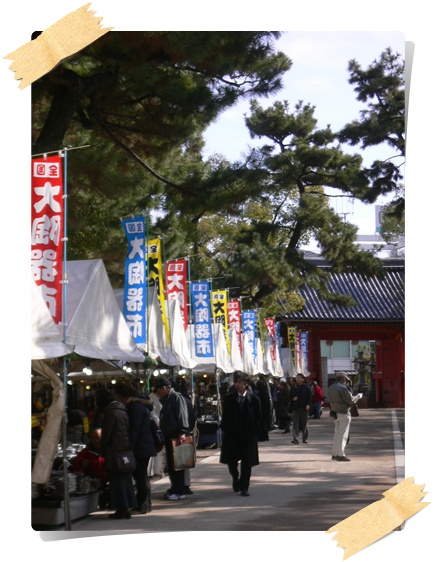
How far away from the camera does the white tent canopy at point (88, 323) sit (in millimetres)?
8523

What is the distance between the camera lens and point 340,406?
15602mm

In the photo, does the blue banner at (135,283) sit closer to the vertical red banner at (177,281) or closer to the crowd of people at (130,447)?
the crowd of people at (130,447)

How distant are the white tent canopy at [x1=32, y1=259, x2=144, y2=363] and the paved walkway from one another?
177cm

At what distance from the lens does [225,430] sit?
477 inches

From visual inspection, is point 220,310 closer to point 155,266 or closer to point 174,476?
point 155,266

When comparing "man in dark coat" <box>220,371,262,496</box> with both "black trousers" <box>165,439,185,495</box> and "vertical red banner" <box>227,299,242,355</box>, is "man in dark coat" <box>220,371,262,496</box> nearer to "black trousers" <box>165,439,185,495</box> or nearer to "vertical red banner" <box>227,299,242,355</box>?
"black trousers" <box>165,439,185,495</box>

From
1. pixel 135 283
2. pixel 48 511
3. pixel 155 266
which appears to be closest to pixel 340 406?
pixel 155 266

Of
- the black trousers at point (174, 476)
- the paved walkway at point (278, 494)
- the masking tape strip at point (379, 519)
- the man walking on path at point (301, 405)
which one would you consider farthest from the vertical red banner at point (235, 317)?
the masking tape strip at point (379, 519)

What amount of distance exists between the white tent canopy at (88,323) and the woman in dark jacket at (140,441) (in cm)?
54

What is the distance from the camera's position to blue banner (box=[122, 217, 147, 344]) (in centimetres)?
1214

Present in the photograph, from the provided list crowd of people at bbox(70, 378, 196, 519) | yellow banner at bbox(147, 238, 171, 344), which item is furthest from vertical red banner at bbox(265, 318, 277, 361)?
crowd of people at bbox(70, 378, 196, 519)

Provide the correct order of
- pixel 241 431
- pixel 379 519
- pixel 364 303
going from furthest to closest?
pixel 364 303 → pixel 241 431 → pixel 379 519

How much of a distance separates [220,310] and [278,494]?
8779 mm
